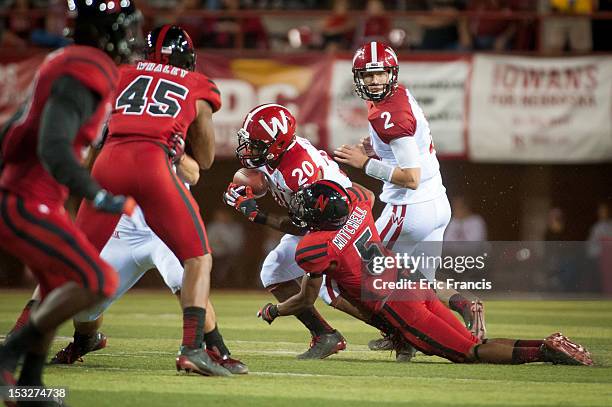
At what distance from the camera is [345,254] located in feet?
22.0

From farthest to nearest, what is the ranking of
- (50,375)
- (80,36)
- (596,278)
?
(596,278) < (50,375) < (80,36)

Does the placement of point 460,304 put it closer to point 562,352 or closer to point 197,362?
point 562,352

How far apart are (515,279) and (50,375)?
9916 millimetres

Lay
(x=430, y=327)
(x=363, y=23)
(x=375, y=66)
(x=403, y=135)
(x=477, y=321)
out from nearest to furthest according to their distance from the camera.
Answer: (x=430, y=327) → (x=477, y=321) → (x=403, y=135) → (x=375, y=66) → (x=363, y=23)

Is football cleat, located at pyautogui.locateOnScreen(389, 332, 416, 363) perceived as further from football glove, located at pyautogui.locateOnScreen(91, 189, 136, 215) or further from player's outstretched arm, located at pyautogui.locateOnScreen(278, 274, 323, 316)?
football glove, located at pyautogui.locateOnScreen(91, 189, 136, 215)

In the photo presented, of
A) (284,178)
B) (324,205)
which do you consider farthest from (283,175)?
(324,205)

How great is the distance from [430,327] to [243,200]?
154cm

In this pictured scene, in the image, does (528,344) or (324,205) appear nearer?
(528,344)

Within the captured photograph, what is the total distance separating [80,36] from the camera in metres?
4.82

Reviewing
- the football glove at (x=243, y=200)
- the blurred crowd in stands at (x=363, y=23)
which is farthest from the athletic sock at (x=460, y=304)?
the blurred crowd in stands at (x=363, y=23)

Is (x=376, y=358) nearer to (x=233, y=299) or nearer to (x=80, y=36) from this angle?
(x=80, y=36)

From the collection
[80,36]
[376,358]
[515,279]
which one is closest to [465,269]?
[376,358]

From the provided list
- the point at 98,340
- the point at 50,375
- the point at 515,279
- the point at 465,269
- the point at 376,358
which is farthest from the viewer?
the point at 515,279

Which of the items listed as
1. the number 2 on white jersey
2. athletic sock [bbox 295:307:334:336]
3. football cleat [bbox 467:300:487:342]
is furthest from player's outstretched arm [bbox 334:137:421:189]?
athletic sock [bbox 295:307:334:336]
